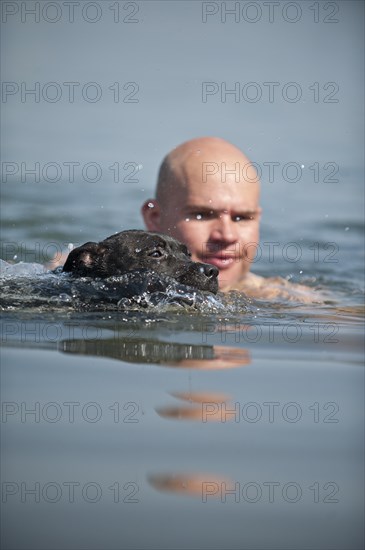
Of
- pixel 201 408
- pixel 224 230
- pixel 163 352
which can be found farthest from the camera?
pixel 224 230

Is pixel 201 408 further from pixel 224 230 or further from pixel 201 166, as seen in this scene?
pixel 201 166

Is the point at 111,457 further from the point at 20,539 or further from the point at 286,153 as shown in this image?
the point at 286,153

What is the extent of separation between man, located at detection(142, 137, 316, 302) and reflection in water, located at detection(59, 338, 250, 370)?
3.70 m

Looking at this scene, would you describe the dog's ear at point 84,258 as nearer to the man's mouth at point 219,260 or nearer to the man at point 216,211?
the man at point 216,211

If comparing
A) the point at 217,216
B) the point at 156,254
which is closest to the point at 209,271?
the point at 156,254

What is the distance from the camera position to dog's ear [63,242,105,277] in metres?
7.73

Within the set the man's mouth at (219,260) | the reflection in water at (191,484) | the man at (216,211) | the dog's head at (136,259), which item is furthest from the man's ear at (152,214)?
the reflection in water at (191,484)

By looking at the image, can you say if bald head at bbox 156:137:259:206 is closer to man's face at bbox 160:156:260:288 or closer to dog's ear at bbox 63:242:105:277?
man's face at bbox 160:156:260:288

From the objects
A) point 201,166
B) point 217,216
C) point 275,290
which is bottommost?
point 275,290

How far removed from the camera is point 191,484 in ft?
11.2

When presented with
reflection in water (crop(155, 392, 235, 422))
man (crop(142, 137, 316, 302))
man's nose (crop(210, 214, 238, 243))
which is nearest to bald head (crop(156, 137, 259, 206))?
man (crop(142, 137, 316, 302))

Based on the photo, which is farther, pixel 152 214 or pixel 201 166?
pixel 152 214

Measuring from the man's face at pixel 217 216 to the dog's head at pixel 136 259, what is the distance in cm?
167

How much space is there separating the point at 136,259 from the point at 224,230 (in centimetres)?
189
